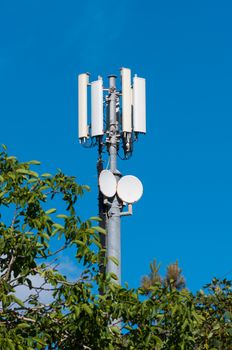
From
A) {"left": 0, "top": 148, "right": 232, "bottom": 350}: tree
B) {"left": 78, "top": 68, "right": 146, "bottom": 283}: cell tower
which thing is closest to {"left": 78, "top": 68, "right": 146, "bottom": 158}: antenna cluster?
{"left": 78, "top": 68, "right": 146, "bottom": 283}: cell tower

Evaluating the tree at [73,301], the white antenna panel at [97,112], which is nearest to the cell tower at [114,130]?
the white antenna panel at [97,112]

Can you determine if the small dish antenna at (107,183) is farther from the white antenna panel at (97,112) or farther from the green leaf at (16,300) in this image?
the green leaf at (16,300)

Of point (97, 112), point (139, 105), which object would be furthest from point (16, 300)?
point (139, 105)

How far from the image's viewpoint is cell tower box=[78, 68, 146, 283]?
65.8ft

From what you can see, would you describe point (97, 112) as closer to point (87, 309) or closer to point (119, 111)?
point (119, 111)

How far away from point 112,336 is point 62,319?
Answer: 0.53 m

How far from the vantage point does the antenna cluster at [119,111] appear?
67.5ft

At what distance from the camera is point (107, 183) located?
19875mm

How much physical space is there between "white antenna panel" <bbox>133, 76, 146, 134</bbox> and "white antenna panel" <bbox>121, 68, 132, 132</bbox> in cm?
11

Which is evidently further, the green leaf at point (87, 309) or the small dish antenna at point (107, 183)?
the small dish antenna at point (107, 183)

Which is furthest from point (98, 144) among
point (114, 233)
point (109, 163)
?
point (114, 233)

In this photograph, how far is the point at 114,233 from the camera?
19844 millimetres

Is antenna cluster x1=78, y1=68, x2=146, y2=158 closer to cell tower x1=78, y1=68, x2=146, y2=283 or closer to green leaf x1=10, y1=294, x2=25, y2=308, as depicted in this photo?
cell tower x1=78, y1=68, x2=146, y2=283

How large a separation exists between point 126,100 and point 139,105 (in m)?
0.37
